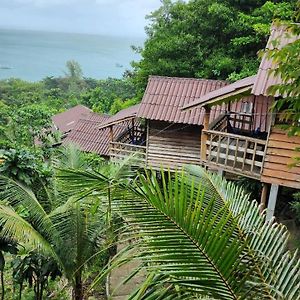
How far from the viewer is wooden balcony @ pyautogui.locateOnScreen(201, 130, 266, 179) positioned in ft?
26.5

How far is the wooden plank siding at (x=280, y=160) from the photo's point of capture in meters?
7.66

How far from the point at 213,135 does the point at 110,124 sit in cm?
Answer: 508

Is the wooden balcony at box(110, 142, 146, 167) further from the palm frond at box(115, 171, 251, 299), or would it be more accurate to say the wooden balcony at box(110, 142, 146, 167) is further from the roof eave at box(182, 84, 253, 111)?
the palm frond at box(115, 171, 251, 299)

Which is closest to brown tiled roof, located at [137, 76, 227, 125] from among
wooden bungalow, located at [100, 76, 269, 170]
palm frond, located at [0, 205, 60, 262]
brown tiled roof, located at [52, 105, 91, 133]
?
wooden bungalow, located at [100, 76, 269, 170]

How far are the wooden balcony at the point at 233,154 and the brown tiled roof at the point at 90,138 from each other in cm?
984

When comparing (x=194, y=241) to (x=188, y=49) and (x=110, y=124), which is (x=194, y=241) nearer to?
(x=110, y=124)

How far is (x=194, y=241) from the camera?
1896 mm

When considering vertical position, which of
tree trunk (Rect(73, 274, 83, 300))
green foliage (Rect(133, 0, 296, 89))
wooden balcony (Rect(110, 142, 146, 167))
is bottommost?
tree trunk (Rect(73, 274, 83, 300))

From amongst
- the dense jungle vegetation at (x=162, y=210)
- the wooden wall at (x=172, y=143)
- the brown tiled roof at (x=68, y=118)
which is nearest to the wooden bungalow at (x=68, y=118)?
the brown tiled roof at (x=68, y=118)

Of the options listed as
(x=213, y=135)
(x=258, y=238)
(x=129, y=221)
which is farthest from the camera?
(x=213, y=135)

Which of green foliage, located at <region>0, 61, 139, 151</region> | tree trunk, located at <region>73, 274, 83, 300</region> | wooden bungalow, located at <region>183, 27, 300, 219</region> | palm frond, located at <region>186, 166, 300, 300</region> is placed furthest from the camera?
green foliage, located at <region>0, 61, 139, 151</region>

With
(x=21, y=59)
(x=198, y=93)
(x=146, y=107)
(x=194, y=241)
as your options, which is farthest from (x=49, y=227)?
(x=21, y=59)

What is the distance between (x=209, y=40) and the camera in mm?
16125

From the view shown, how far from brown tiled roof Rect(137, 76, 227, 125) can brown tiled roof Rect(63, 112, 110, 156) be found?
6459 millimetres
